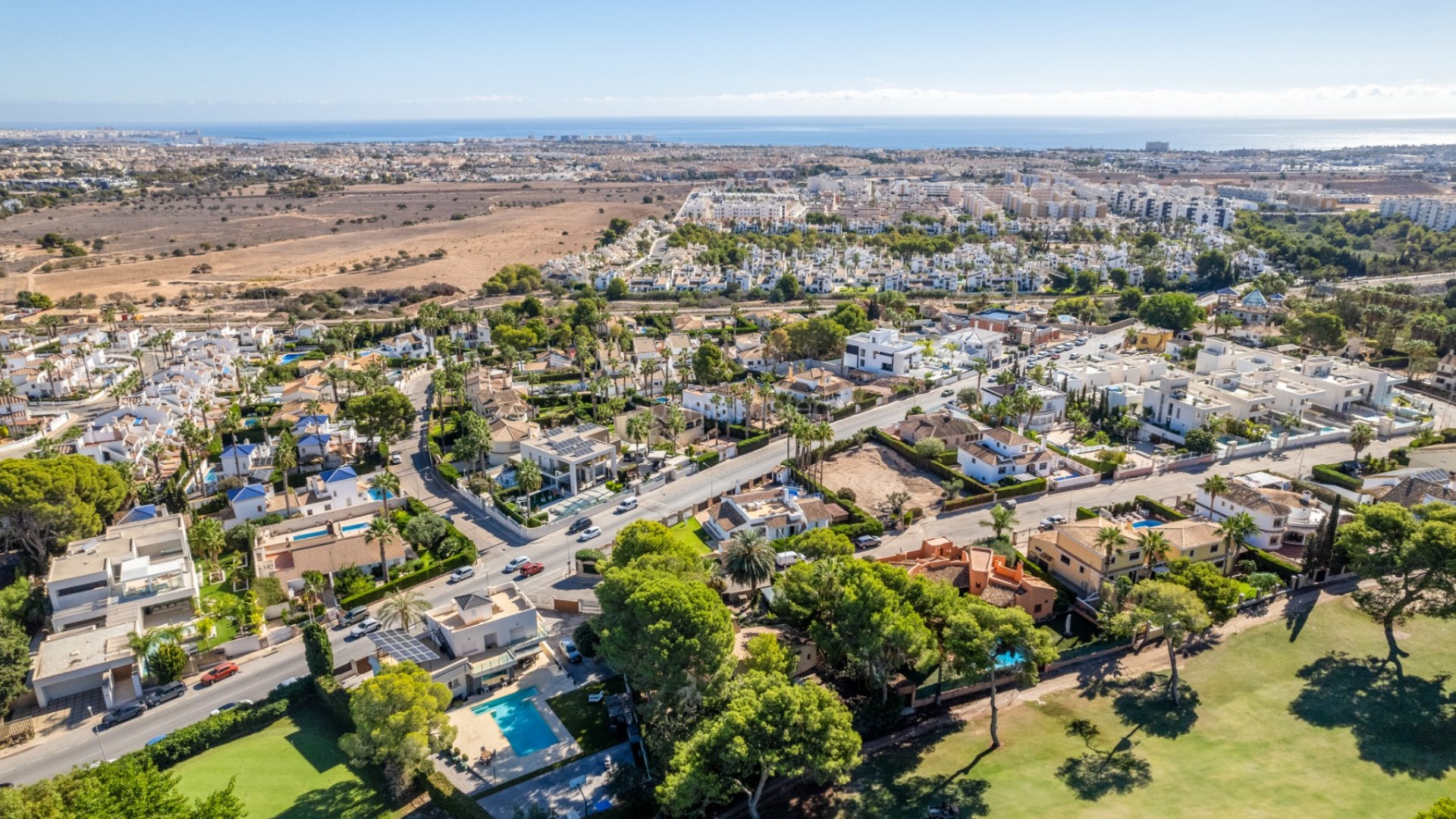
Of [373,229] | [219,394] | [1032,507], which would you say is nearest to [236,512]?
[219,394]

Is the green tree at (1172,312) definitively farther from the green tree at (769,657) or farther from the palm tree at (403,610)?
the palm tree at (403,610)

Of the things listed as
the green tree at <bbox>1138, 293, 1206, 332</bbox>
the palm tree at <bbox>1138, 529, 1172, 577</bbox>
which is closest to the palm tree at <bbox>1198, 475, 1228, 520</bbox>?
the palm tree at <bbox>1138, 529, 1172, 577</bbox>

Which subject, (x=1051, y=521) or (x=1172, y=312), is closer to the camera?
(x=1051, y=521)

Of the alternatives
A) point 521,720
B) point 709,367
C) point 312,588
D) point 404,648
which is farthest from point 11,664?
point 709,367

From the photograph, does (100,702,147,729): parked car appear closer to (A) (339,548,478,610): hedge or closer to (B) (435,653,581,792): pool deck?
(A) (339,548,478,610): hedge

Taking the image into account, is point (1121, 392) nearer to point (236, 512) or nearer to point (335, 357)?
point (236, 512)

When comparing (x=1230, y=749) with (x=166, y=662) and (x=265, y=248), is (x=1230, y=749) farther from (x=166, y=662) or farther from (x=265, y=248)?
(x=265, y=248)

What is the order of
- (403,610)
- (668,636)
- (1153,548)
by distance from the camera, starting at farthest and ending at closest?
(1153,548) < (403,610) < (668,636)
